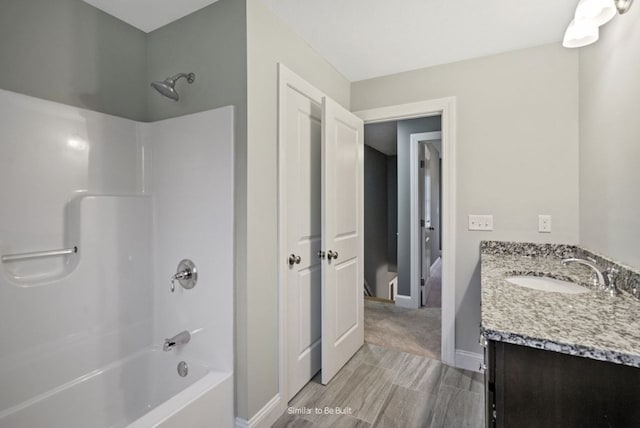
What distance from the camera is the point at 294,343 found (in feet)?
6.31

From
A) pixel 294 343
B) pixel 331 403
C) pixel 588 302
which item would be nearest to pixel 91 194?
pixel 294 343

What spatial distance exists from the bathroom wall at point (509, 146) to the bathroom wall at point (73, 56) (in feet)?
6.64

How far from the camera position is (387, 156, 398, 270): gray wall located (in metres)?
6.17

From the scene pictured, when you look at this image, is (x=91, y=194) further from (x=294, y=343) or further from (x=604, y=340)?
(x=604, y=340)

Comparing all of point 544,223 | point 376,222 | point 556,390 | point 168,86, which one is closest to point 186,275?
point 168,86

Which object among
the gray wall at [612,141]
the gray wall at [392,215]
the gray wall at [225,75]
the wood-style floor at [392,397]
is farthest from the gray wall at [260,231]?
the gray wall at [392,215]

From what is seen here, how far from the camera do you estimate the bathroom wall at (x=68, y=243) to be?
1.38 m

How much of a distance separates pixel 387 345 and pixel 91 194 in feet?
8.10

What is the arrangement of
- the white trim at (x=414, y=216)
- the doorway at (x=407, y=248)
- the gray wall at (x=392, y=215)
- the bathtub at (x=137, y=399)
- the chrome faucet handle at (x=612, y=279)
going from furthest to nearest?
the gray wall at (x=392, y=215)
the white trim at (x=414, y=216)
the doorway at (x=407, y=248)
the bathtub at (x=137, y=399)
the chrome faucet handle at (x=612, y=279)

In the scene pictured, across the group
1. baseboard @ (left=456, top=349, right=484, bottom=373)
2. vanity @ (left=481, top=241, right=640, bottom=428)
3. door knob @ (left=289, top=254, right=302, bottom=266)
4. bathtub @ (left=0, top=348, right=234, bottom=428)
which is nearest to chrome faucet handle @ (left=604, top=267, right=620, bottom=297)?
vanity @ (left=481, top=241, right=640, bottom=428)

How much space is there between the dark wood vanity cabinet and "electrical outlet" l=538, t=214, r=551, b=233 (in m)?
1.49

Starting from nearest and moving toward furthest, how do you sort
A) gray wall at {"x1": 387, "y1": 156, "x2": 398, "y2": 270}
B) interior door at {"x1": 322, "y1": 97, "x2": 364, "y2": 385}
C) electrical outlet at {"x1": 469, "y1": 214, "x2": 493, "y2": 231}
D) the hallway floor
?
interior door at {"x1": 322, "y1": 97, "x2": 364, "y2": 385} < electrical outlet at {"x1": 469, "y1": 214, "x2": 493, "y2": 231} < the hallway floor < gray wall at {"x1": 387, "y1": 156, "x2": 398, "y2": 270}

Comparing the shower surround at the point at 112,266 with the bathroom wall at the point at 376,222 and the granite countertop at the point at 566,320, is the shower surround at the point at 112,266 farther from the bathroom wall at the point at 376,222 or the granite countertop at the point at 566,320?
the bathroom wall at the point at 376,222

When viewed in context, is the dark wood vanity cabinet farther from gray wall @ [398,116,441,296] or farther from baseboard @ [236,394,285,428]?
gray wall @ [398,116,441,296]
